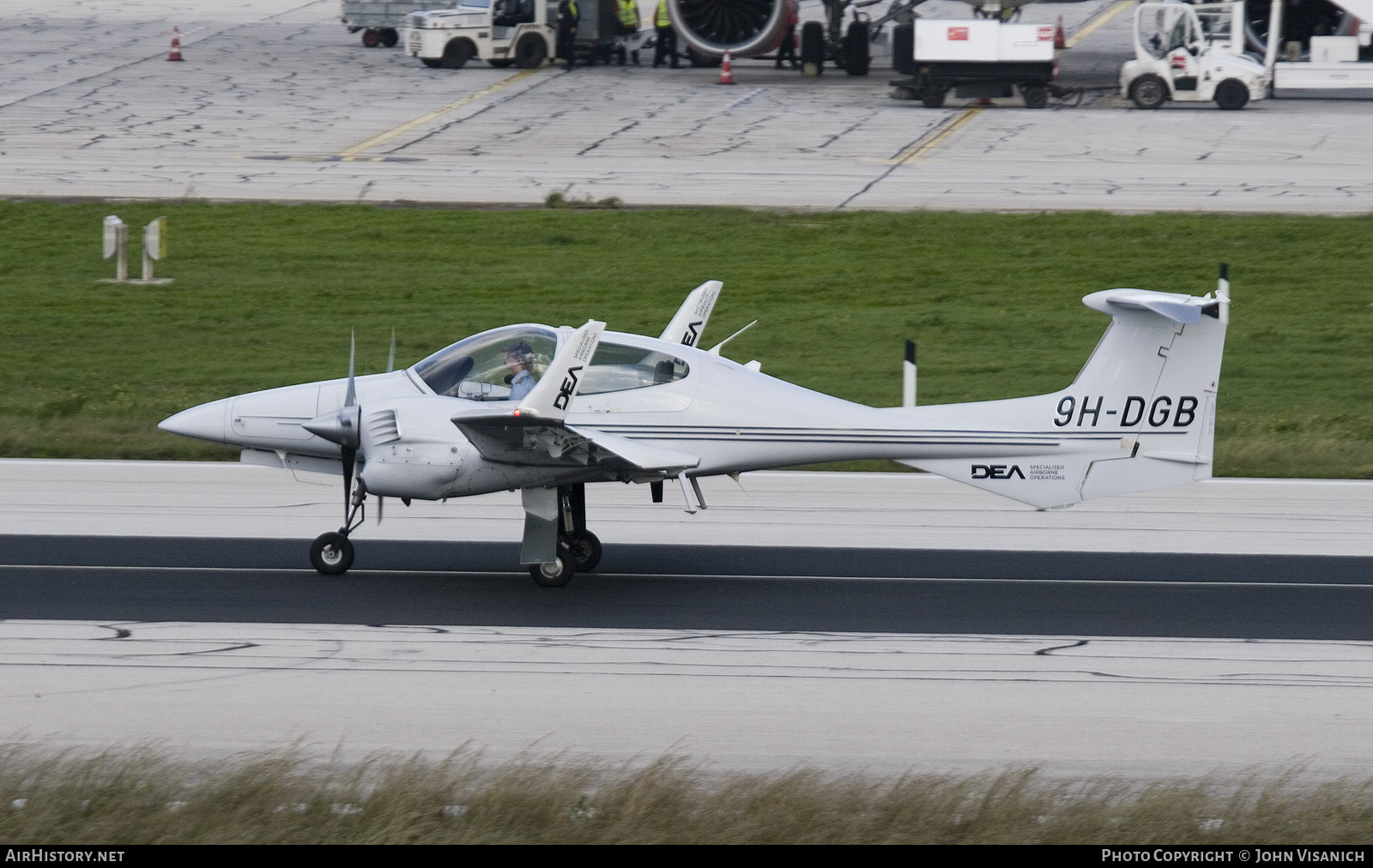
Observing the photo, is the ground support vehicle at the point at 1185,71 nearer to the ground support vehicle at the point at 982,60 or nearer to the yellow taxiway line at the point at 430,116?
the ground support vehicle at the point at 982,60

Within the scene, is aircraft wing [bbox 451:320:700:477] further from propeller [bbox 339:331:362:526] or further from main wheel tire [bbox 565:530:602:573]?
main wheel tire [bbox 565:530:602:573]

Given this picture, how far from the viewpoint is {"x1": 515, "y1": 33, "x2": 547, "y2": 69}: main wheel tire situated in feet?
155

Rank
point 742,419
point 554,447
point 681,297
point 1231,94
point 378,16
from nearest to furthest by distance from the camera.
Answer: point 554,447 → point 742,419 → point 681,297 → point 1231,94 → point 378,16

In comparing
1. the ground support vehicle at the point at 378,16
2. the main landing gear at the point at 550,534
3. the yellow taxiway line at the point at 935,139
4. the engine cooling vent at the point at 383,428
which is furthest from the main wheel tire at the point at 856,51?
the engine cooling vent at the point at 383,428

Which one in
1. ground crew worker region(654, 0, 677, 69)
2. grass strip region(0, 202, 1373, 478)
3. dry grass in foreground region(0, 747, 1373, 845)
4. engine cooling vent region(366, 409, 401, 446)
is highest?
ground crew worker region(654, 0, 677, 69)

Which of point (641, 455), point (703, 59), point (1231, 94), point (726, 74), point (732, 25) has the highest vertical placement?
point (732, 25)

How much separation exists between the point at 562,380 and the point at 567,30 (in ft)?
123

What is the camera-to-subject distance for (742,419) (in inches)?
532

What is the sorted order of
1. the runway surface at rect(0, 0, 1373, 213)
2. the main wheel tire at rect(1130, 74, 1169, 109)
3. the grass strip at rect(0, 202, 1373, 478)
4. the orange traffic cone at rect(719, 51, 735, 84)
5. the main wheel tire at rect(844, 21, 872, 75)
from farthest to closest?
the main wheel tire at rect(844, 21, 872, 75), the orange traffic cone at rect(719, 51, 735, 84), the main wheel tire at rect(1130, 74, 1169, 109), the runway surface at rect(0, 0, 1373, 213), the grass strip at rect(0, 202, 1373, 478)

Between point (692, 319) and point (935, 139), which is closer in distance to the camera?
point (692, 319)

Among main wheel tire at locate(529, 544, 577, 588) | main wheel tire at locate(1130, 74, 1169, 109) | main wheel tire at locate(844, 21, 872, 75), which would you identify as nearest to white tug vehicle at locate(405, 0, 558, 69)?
main wheel tire at locate(844, 21, 872, 75)

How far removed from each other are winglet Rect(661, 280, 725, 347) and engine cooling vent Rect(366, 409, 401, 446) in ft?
10.5

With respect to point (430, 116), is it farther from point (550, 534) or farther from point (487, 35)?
point (550, 534)

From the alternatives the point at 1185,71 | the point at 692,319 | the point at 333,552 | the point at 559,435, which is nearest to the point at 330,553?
the point at 333,552
